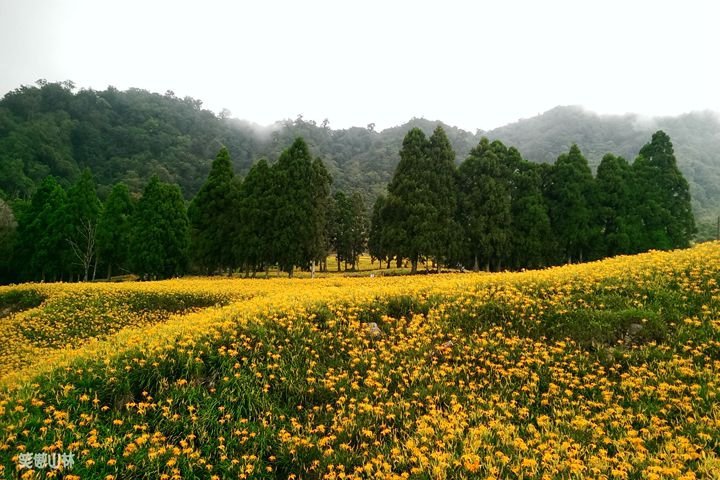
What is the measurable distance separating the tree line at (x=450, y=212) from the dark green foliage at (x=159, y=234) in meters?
0.12

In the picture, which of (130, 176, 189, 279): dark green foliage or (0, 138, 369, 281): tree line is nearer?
(0, 138, 369, 281): tree line

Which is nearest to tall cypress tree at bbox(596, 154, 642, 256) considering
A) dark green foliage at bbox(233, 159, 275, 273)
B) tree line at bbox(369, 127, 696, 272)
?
tree line at bbox(369, 127, 696, 272)

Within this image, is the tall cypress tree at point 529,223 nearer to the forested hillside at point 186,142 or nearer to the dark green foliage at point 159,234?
the dark green foliage at point 159,234

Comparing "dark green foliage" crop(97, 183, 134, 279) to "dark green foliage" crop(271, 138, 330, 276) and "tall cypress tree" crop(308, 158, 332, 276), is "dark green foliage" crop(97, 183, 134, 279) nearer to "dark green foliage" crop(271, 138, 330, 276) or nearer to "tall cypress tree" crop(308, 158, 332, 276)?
"dark green foliage" crop(271, 138, 330, 276)

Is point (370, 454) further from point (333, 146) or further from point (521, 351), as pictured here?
point (333, 146)

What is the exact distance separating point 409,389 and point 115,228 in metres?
41.8

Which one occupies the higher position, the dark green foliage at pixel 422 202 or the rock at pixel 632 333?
the dark green foliage at pixel 422 202

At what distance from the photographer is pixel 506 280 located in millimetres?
13133

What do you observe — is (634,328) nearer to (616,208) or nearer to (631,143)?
(616,208)

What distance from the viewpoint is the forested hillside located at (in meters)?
91.7

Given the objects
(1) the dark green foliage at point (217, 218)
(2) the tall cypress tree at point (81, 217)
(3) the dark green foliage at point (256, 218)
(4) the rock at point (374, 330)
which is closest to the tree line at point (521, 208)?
(3) the dark green foliage at point (256, 218)

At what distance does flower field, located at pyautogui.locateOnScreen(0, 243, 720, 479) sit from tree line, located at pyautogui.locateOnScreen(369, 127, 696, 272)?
1874 cm

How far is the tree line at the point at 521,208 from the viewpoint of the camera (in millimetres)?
31156

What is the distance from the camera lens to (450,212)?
104 ft
